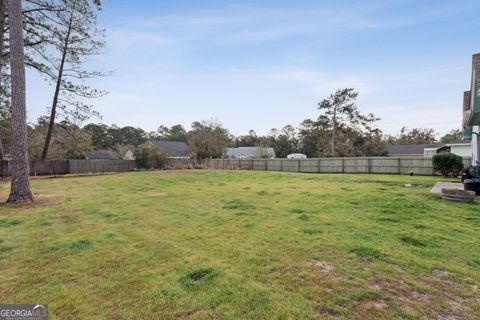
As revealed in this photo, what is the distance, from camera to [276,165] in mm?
23453

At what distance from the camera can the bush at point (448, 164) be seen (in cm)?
1354

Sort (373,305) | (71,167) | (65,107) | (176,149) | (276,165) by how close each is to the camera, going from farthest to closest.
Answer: (176,149) → (276,165) → (71,167) → (65,107) → (373,305)

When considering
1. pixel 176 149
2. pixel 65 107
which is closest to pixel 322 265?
pixel 65 107

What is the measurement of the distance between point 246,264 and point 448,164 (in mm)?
15473

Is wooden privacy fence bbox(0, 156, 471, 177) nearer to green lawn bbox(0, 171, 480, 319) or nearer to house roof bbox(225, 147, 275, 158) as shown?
green lawn bbox(0, 171, 480, 319)

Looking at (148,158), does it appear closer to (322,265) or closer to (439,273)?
(322,265)

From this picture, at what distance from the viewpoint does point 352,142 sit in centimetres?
3291

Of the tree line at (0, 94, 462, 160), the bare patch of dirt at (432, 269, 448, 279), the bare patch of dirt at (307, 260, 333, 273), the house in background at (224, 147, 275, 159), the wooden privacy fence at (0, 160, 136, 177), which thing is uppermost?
the tree line at (0, 94, 462, 160)

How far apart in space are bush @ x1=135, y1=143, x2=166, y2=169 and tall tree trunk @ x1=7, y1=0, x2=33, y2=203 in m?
17.2

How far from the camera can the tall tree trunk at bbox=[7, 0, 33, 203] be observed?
664 centimetres

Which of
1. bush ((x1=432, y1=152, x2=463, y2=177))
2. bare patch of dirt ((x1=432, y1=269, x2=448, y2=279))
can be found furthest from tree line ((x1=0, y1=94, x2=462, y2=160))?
bare patch of dirt ((x1=432, y1=269, x2=448, y2=279))

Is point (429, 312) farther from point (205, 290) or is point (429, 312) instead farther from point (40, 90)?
point (40, 90)

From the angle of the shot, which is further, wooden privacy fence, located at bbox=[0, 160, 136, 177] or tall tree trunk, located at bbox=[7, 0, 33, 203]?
wooden privacy fence, located at bbox=[0, 160, 136, 177]

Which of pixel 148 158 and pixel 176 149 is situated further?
pixel 176 149
